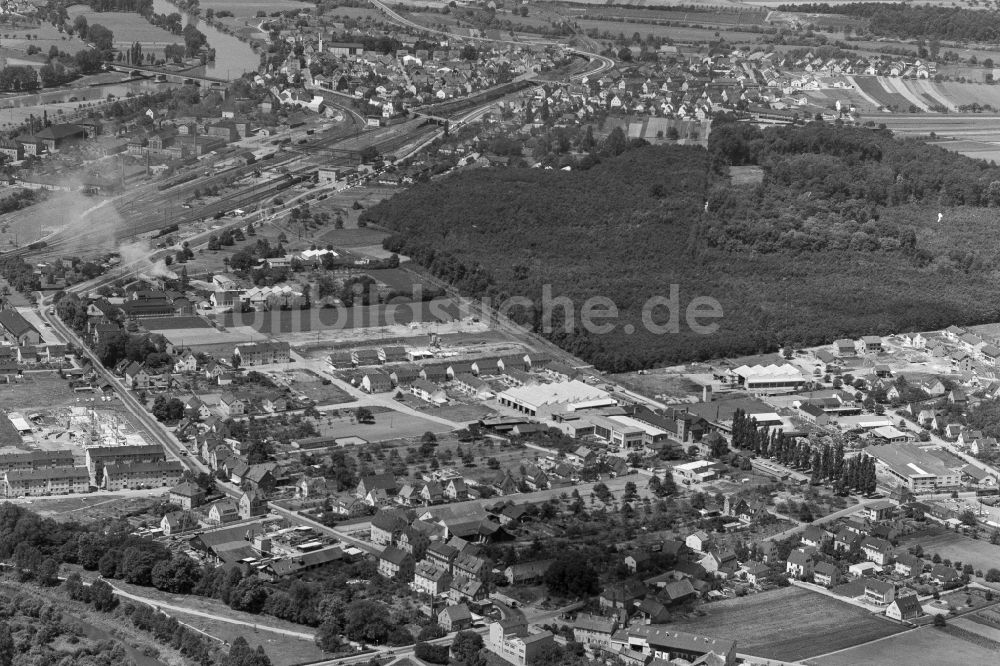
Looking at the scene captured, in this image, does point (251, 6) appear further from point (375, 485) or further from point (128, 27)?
point (375, 485)

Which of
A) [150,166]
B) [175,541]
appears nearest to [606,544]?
[175,541]

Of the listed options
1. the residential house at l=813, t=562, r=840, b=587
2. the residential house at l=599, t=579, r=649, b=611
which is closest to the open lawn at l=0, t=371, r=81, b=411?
the residential house at l=599, t=579, r=649, b=611

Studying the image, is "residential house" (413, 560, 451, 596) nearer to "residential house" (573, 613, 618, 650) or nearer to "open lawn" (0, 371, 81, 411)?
"residential house" (573, 613, 618, 650)

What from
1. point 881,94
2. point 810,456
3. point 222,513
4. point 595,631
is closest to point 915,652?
point 595,631

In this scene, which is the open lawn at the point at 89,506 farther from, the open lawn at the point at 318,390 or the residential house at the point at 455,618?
the residential house at the point at 455,618

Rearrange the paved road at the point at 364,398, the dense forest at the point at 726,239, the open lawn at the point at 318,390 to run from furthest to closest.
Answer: the dense forest at the point at 726,239, the open lawn at the point at 318,390, the paved road at the point at 364,398

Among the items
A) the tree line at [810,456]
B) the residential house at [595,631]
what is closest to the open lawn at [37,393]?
the tree line at [810,456]
